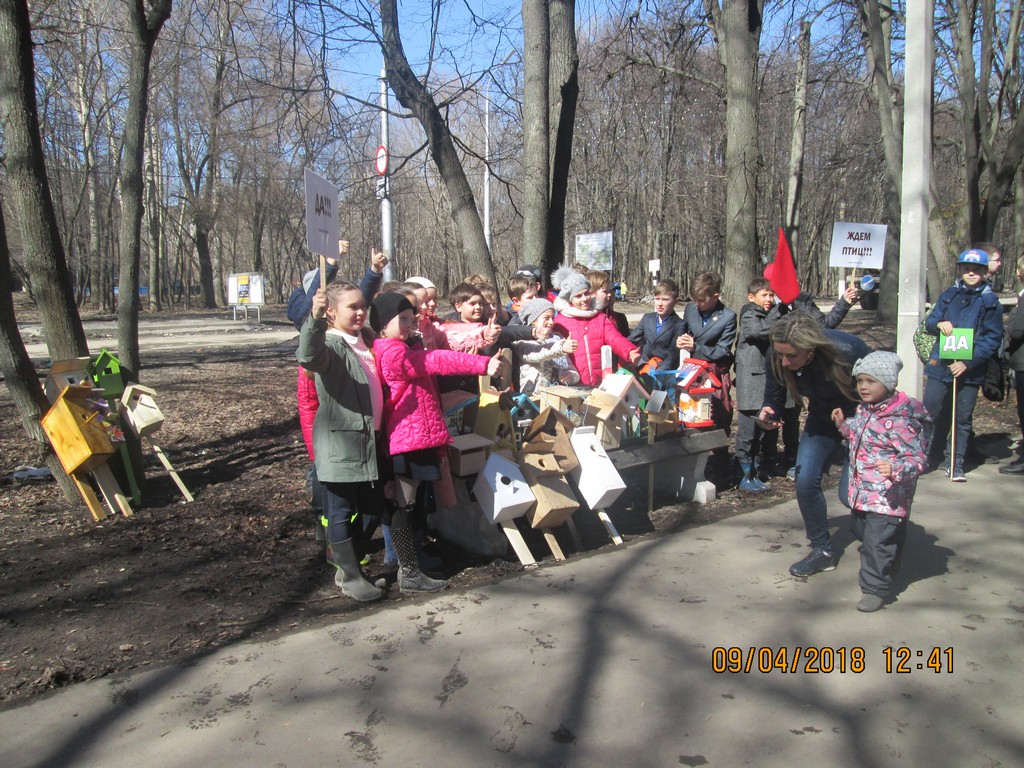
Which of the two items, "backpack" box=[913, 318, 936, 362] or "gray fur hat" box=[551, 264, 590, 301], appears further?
"backpack" box=[913, 318, 936, 362]

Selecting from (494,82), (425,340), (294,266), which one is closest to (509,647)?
(425,340)

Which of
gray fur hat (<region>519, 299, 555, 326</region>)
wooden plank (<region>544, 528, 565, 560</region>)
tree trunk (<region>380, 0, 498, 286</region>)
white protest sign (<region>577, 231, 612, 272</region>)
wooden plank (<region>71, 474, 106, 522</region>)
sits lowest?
wooden plank (<region>544, 528, 565, 560</region>)

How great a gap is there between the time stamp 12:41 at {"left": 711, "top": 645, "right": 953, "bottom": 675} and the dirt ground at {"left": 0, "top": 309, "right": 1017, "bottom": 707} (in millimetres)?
1498

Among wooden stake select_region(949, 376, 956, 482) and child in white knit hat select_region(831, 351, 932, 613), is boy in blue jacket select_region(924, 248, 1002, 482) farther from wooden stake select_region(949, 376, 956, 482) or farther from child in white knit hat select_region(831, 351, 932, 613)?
child in white knit hat select_region(831, 351, 932, 613)

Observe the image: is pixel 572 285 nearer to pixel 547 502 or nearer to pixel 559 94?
pixel 547 502

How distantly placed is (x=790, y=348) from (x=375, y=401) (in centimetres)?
229

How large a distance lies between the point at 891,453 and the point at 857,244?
11.0ft

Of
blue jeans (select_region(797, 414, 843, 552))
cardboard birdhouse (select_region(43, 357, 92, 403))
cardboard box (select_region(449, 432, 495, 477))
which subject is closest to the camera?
blue jeans (select_region(797, 414, 843, 552))

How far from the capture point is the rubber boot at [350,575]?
4285 mm

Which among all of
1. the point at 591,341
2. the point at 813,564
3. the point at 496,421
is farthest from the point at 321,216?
the point at 813,564

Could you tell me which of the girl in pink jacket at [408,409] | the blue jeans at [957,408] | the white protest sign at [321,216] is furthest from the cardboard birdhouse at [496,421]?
the blue jeans at [957,408]

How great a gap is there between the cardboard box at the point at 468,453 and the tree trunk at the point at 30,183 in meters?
3.32

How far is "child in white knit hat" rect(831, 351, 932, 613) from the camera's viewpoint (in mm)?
4012

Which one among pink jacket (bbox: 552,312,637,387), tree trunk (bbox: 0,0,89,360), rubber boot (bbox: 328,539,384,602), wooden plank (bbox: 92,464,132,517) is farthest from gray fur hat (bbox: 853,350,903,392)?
tree trunk (bbox: 0,0,89,360)
